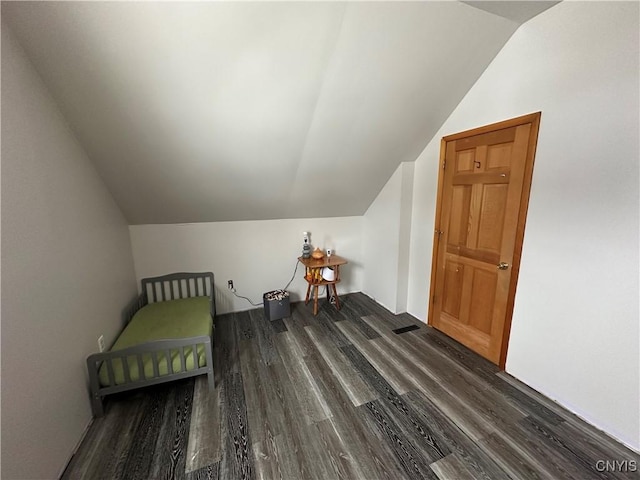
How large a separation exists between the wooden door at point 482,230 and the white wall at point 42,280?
115 inches

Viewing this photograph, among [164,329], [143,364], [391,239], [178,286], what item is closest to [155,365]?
[143,364]

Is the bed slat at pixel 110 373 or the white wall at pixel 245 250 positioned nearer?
the bed slat at pixel 110 373

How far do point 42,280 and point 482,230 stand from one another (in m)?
2.97

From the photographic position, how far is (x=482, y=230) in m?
2.21

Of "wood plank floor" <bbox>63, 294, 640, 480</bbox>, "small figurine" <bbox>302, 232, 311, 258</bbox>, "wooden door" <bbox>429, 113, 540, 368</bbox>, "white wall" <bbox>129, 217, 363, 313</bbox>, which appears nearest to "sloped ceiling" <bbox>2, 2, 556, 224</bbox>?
"white wall" <bbox>129, 217, 363, 313</bbox>

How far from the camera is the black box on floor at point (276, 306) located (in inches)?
117

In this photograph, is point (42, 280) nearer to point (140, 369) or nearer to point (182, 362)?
point (140, 369)

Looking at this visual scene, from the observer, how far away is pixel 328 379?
2068mm

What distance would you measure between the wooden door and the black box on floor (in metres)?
1.65

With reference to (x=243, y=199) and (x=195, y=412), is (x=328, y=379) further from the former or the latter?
(x=243, y=199)

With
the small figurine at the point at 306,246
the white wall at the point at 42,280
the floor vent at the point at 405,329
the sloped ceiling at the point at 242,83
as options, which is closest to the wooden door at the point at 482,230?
the floor vent at the point at 405,329

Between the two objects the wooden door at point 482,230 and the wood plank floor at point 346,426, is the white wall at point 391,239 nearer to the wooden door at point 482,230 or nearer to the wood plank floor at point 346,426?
the wooden door at point 482,230

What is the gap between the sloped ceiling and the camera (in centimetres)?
134

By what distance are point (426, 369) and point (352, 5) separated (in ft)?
8.52
